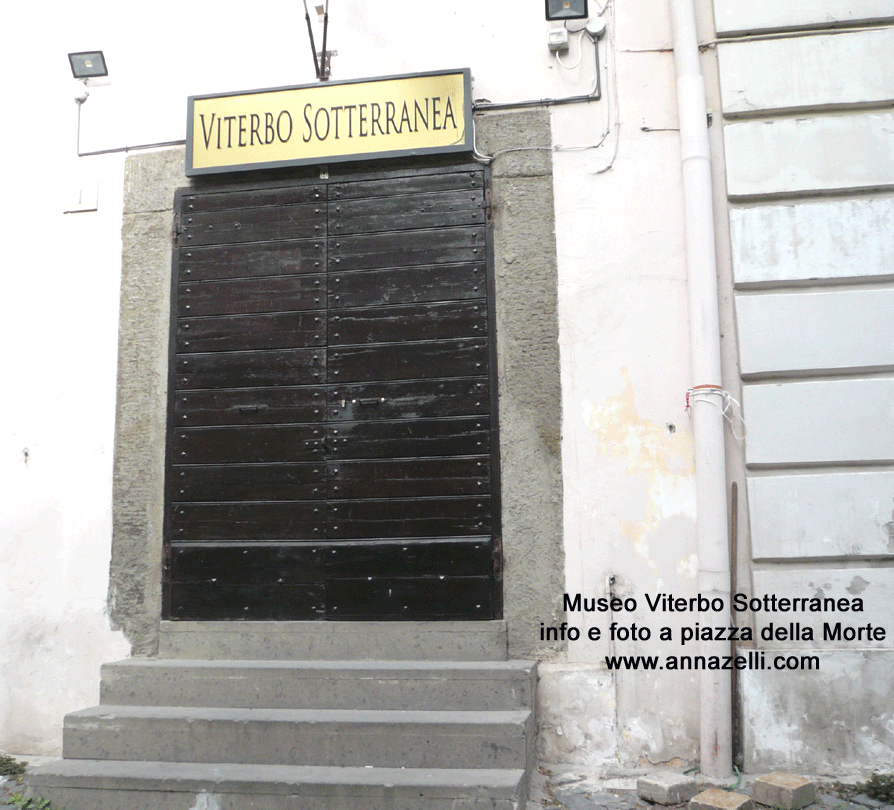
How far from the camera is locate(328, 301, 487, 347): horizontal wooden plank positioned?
516 centimetres

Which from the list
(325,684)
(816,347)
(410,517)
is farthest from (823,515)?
(325,684)

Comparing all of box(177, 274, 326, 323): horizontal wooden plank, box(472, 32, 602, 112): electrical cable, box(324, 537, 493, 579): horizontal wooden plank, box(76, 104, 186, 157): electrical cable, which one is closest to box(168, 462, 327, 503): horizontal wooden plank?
box(324, 537, 493, 579): horizontal wooden plank

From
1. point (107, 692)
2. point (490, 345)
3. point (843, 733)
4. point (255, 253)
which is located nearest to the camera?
point (843, 733)

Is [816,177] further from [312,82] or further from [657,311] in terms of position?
[312,82]

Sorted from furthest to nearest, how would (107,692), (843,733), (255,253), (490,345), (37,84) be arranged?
(37,84) < (255,253) < (490,345) < (107,692) < (843,733)

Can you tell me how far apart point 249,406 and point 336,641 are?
59.1 inches

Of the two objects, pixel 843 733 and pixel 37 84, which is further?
pixel 37 84

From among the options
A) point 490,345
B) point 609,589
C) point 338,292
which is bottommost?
point 609,589

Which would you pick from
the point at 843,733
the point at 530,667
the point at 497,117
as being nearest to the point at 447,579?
the point at 530,667

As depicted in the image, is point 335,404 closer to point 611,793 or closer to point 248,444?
point 248,444

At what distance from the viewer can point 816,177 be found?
4.87 meters

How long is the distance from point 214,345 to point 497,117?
225cm

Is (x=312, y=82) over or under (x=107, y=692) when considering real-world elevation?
over

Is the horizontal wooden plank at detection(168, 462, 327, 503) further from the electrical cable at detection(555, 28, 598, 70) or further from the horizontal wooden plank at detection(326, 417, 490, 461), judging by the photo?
the electrical cable at detection(555, 28, 598, 70)
